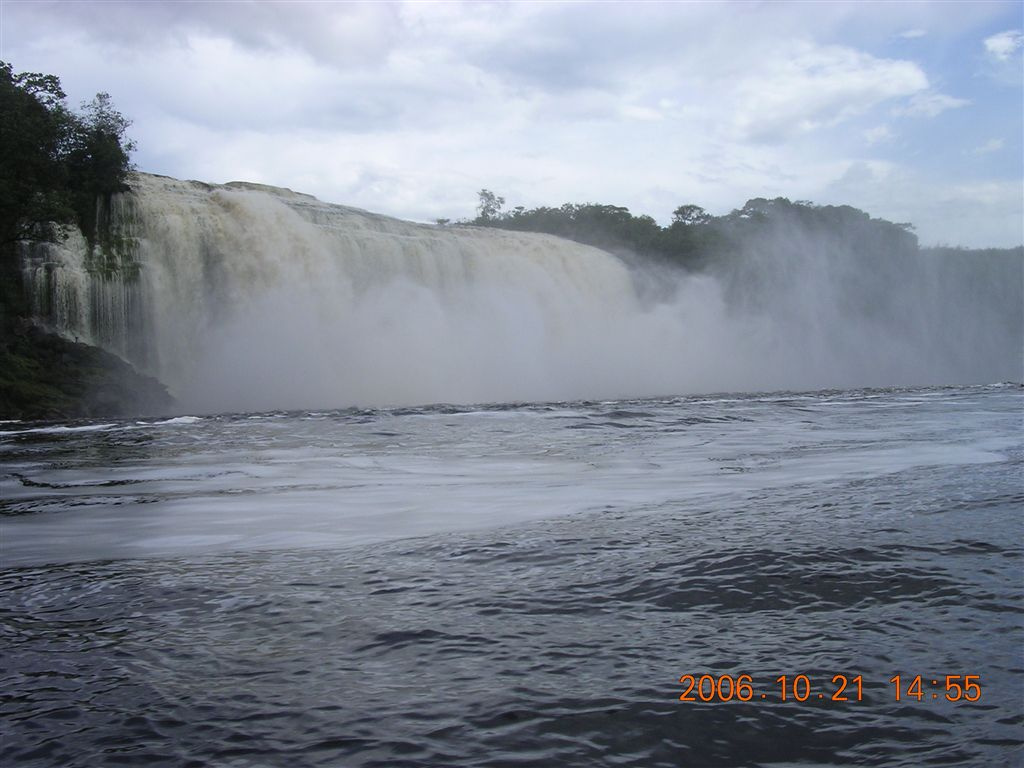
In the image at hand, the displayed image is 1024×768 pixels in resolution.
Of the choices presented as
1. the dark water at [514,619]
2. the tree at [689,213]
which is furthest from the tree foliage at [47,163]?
the tree at [689,213]

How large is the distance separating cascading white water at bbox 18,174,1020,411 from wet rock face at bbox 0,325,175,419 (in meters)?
1.09

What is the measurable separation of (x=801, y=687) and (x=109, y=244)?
83.4ft

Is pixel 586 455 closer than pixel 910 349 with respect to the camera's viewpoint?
Yes

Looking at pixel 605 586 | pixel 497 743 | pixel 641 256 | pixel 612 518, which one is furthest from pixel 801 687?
pixel 641 256

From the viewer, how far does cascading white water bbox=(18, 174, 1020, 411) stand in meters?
25.1

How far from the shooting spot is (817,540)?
15.8 feet

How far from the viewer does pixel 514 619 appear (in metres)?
3.57

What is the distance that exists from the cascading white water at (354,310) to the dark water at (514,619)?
18.0 metres

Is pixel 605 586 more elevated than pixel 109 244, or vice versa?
pixel 109 244

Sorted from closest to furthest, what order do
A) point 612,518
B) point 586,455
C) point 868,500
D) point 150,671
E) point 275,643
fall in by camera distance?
point 150,671
point 275,643
point 612,518
point 868,500
point 586,455

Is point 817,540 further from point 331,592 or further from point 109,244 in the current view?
point 109,244
